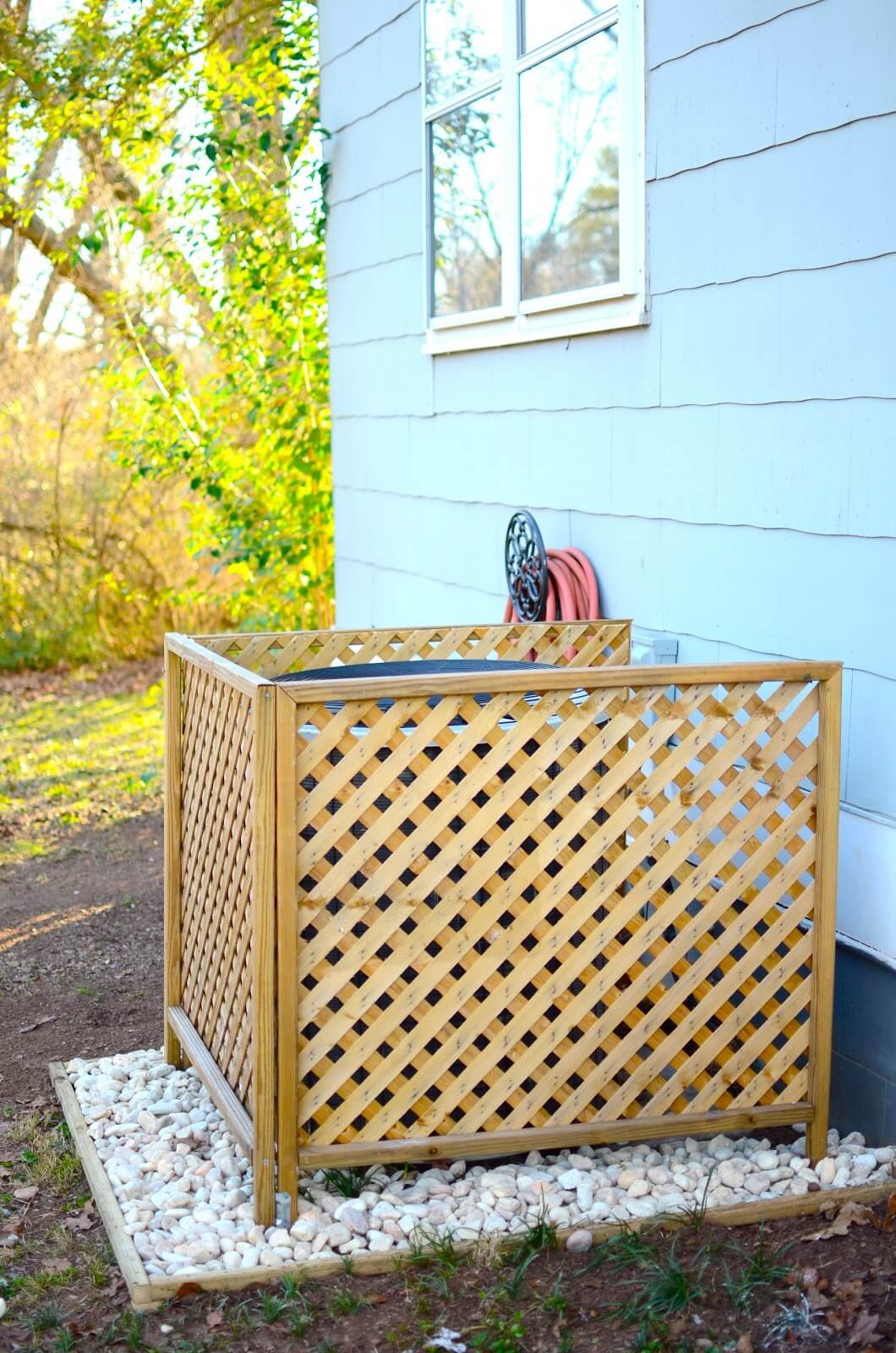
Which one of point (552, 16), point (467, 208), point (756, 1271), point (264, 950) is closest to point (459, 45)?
point (467, 208)

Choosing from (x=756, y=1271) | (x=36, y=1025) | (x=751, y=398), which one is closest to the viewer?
(x=756, y=1271)

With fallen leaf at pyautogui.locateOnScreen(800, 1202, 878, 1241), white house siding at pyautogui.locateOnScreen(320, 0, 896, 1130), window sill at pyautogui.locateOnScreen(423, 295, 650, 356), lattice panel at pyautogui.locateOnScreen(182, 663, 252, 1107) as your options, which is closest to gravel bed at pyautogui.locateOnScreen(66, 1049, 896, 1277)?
fallen leaf at pyautogui.locateOnScreen(800, 1202, 878, 1241)

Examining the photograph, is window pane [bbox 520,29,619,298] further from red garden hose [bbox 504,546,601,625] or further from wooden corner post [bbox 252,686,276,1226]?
wooden corner post [bbox 252,686,276,1226]

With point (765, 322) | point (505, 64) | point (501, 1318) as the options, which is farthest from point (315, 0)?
point (501, 1318)

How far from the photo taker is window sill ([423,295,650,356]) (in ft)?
13.1

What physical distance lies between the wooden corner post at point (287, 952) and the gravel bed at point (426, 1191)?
14cm

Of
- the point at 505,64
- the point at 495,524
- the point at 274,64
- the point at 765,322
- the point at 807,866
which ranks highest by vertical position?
the point at 274,64

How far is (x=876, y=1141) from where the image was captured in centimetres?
320

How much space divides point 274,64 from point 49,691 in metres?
5.58

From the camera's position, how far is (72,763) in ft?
28.2

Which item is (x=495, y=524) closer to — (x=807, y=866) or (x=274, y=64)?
(x=807, y=866)

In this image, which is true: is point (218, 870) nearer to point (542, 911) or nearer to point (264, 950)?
point (264, 950)

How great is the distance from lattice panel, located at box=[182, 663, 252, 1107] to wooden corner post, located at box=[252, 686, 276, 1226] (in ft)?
0.35

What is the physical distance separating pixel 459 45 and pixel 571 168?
39.0 inches
